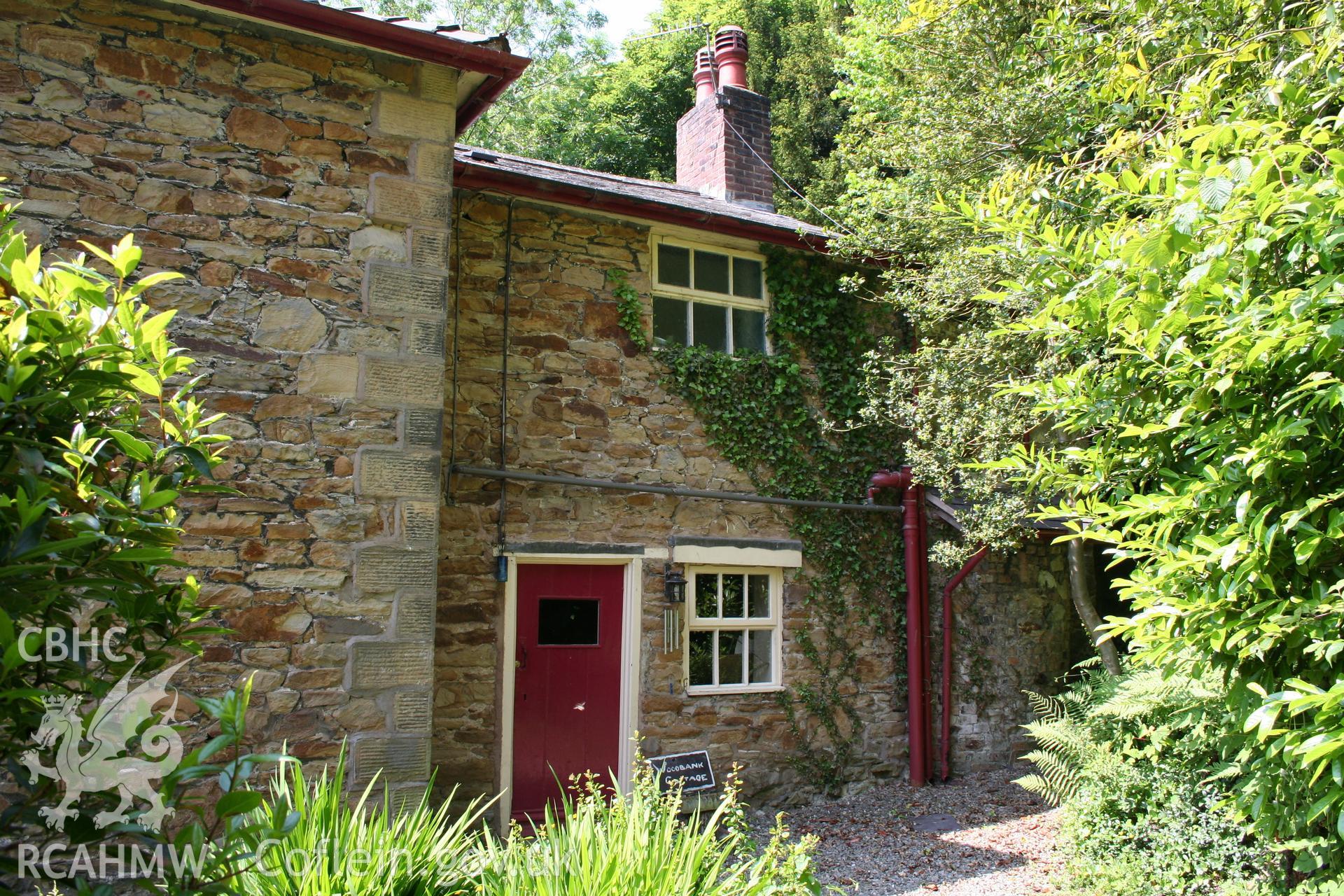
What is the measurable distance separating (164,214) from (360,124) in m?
1.15

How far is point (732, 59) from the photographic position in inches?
386

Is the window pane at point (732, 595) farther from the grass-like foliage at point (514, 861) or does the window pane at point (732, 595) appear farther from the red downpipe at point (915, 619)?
the grass-like foliage at point (514, 861)

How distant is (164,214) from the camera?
484 cm

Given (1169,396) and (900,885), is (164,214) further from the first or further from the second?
(900,885)

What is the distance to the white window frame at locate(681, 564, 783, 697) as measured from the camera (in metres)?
7.23

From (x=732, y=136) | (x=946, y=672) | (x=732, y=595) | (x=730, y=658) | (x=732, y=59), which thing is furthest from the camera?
(x=732, y=59)

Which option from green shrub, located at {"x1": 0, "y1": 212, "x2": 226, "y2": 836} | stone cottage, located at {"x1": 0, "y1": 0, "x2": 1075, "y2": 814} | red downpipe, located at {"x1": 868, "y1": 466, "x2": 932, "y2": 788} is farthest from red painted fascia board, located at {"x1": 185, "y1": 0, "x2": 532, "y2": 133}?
red downpipe, located at {"x1": 868, "y1": 466, "x2": 932, "y2": 788}

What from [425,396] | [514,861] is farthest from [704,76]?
[514,861]

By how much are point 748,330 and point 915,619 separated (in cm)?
289

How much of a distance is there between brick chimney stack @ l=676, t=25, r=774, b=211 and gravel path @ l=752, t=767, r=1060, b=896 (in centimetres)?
577

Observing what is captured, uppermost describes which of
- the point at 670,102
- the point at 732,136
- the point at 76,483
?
the point at 670,102

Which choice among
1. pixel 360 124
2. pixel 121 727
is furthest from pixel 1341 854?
pixel 360 124

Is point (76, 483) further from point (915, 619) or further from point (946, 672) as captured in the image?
point (946, 672)

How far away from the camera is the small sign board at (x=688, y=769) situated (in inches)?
267
